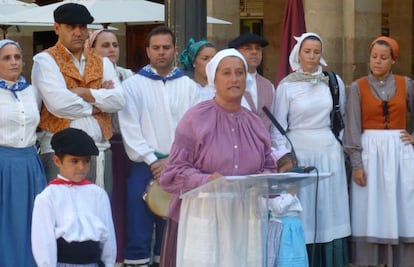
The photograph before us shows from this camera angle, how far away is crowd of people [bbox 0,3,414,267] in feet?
21.9

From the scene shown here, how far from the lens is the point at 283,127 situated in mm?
9008

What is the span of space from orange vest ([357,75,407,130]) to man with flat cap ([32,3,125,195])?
7.12 feet

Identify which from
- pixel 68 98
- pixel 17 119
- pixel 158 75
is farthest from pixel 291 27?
pixel 17 119

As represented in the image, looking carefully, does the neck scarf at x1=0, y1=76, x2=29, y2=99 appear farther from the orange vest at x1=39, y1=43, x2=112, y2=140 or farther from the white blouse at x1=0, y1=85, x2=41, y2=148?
the orange vest at x1=39, y1=43, x2=112, y2=140

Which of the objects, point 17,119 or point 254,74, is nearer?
point 17,119

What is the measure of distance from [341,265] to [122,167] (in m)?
2.01

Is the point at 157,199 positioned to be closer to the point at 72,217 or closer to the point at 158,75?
the point at 158,75

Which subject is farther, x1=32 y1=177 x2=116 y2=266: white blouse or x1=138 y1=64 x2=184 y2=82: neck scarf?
x1=138 y1=64 x2=184 y2=82: neck scarf

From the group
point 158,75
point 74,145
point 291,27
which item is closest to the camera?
point 74,145

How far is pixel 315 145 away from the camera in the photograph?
9.03m

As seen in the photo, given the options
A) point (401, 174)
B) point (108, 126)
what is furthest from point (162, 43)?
point (401, 174)

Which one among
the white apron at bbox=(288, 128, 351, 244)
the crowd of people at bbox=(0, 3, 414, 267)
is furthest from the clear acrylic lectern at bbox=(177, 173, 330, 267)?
the white apron at bbox=(288, 128, 351, 244)

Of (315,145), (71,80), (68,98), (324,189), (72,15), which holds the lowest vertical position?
(324,189)

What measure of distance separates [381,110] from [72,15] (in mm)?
2767
